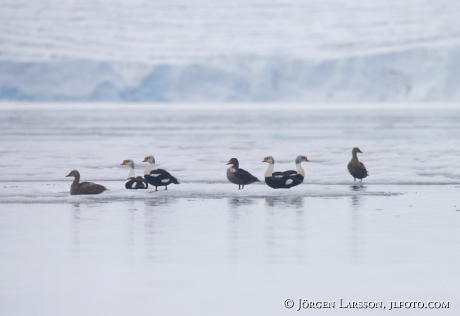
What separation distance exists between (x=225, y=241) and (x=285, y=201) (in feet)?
6.96

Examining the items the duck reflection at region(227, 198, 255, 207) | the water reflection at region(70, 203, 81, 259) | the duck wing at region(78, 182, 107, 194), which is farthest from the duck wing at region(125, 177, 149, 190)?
the duck reflection at region(227, 198, 255, 207)

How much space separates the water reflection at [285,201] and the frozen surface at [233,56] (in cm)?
3004

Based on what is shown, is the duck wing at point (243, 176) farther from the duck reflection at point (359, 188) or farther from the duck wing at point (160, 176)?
the duck reflection at point (359, 188)

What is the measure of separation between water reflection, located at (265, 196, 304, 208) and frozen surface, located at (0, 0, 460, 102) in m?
30.0

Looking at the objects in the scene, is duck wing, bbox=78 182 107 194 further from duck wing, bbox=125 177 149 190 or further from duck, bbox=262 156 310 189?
duck, bbox=262 156 310 189

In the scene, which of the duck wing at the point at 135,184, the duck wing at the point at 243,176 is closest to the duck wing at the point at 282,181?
the duck wing at the point at 243,176

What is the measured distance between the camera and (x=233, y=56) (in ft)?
130

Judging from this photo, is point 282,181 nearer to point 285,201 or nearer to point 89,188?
point 285,201

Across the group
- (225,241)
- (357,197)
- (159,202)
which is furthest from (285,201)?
(225,241)

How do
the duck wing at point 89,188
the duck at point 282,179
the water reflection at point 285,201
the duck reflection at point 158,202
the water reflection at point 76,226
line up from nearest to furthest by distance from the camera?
the water reflection at point 76,226, the water reflection at point 285,201, the duck reflection at point 158,202, the duck wing at point 89,188, the duck at point 282,179

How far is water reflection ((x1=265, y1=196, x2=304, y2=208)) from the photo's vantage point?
683cm

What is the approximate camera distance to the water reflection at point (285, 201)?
6.83m

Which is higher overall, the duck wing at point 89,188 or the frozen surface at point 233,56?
the frozen surface at point 233,56

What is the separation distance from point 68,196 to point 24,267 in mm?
3097
